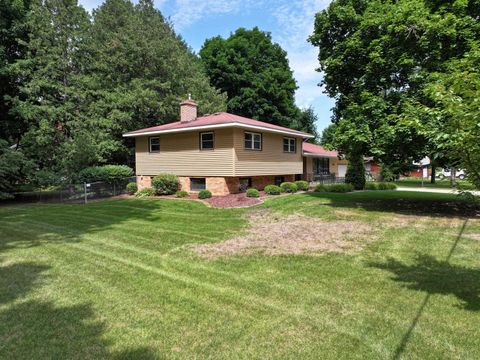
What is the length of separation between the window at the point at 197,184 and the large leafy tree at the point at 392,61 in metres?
7.89

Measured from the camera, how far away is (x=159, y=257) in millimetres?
6250

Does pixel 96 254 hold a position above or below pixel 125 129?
below

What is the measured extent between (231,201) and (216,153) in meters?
3.32

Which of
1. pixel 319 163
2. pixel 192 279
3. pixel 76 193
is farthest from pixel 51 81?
pixel 319 163

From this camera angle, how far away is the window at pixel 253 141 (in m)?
17.5

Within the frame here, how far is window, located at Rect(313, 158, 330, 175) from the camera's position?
3073cm

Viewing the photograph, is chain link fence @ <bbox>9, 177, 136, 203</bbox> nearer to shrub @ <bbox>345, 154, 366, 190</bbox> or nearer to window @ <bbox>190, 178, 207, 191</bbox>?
window @ <bbox>190, 178, 207, 191</bbox>

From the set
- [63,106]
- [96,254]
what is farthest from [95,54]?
[96,254]

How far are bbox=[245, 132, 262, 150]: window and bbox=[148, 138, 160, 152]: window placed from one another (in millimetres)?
5707

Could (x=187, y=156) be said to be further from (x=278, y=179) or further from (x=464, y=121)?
(x=464, y=121)

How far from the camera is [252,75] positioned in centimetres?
3781

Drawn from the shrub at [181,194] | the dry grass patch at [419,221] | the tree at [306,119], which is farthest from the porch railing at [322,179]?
the dry grass patch at [419,221]

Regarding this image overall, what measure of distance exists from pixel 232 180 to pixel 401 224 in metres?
9.29

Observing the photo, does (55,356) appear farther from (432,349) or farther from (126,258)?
(432,349)
